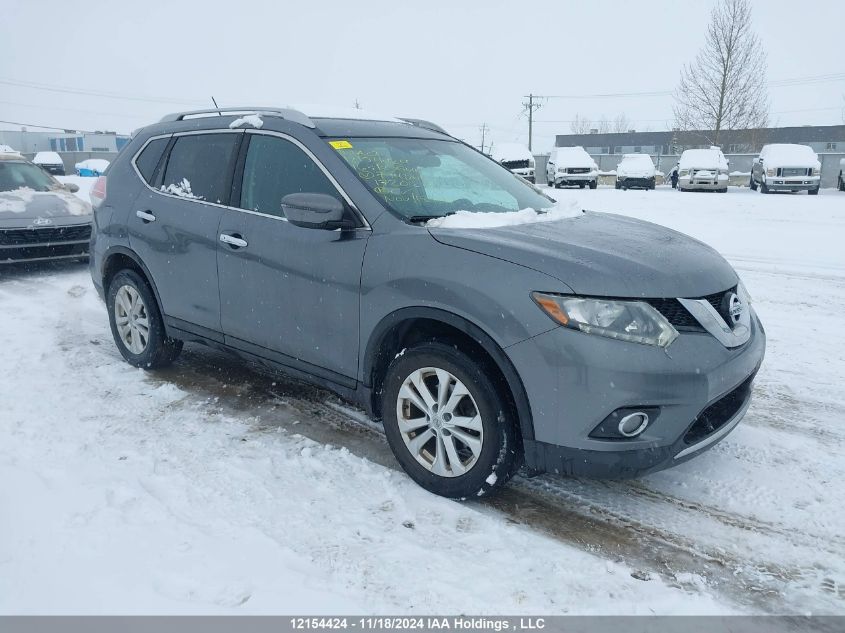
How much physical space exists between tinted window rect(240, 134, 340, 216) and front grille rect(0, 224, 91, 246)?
5.51m

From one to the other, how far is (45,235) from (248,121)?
5.51 meters

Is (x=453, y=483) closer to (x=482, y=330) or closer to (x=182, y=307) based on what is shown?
(x=482, y=330)

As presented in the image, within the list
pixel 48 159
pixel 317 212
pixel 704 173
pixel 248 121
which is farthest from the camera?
pixel 48 159

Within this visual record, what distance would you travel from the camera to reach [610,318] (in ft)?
8.85

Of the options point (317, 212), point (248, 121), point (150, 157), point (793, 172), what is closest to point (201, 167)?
point (248, 121)

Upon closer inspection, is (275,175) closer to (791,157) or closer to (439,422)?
(439,422)

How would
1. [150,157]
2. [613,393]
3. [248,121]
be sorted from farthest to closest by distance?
[150,157] < [248,121] < [613,393]

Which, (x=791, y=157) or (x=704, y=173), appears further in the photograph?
(x=704, y=173)

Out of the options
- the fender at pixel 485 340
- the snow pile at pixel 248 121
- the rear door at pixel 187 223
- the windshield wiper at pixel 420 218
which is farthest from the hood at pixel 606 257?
the rear door at pixel 187 223

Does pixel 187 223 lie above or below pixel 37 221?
above

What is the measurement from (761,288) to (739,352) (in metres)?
4.90

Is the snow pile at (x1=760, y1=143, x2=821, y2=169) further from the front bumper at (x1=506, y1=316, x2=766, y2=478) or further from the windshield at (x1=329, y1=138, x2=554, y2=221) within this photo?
the front bumper at (x1=506, y1=316, x2=766, y2=478)

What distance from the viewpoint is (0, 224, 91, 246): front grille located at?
796cm

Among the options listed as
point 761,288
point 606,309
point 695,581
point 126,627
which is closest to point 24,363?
point 126,627
